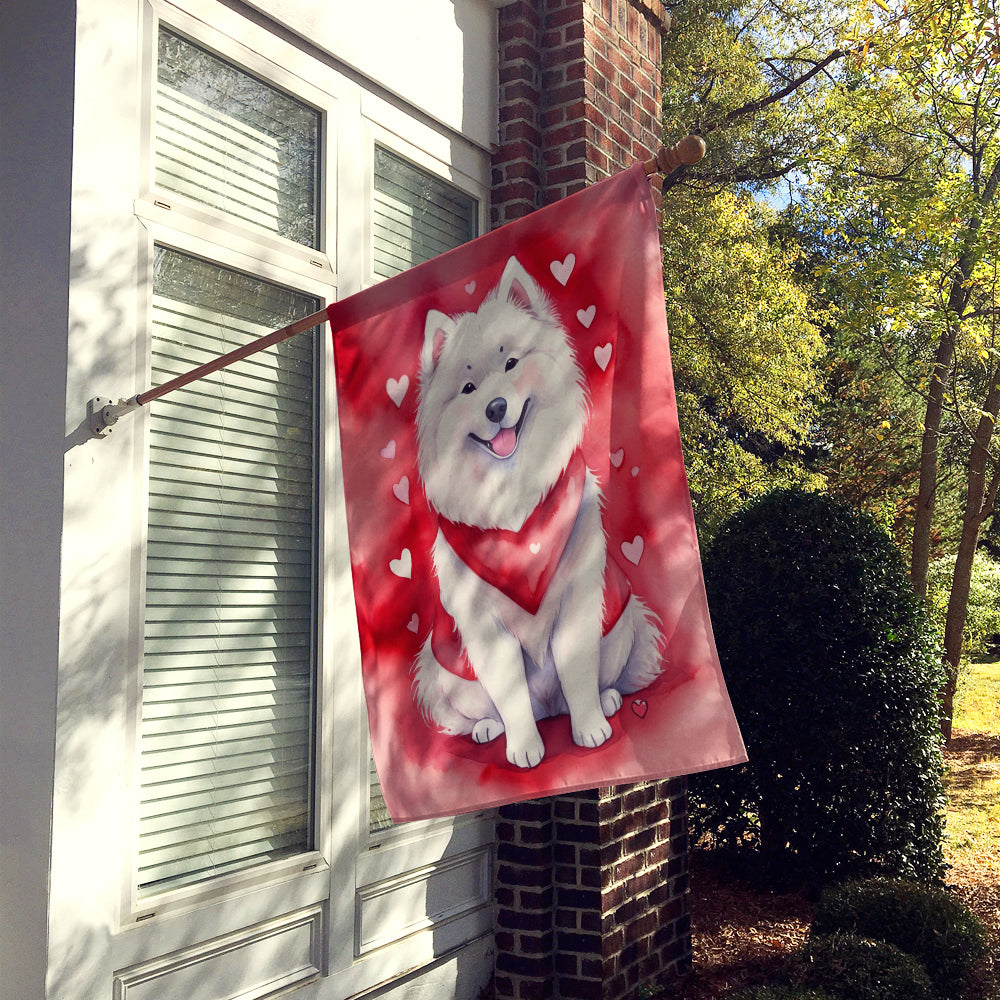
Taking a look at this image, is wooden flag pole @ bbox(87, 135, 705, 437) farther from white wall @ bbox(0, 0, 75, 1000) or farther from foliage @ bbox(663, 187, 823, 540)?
foliage @ bbox(663, 187, 823, 540)

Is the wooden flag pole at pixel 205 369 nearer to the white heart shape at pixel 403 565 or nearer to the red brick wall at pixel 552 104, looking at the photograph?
the white heart shape at pixel 403 565

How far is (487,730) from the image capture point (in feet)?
8.37

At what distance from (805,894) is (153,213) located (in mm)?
5198

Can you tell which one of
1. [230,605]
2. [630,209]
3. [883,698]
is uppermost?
[630,209]

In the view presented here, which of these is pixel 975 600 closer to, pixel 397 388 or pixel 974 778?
pixel 974 778

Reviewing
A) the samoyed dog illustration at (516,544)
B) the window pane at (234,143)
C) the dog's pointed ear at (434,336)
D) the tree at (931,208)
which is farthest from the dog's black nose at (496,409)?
the tree at (931,208)

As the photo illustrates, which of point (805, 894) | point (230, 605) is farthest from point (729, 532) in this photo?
point (230, 605)

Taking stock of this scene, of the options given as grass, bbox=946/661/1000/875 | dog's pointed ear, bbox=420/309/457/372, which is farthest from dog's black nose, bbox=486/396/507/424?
grass, bbox=946/661/1000/875

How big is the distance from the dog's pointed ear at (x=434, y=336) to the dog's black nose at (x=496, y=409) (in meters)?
0.18

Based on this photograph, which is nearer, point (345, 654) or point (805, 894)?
point (345, 654)

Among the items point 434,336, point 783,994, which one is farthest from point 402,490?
point 783,994

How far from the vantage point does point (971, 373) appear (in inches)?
495

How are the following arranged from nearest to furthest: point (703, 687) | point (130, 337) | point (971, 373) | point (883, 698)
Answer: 1. point (703, 687)
2. point (130, 337)
3. point (883, 698)
4. point (971, 373)

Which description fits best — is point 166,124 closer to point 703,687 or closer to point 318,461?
point 318,461
